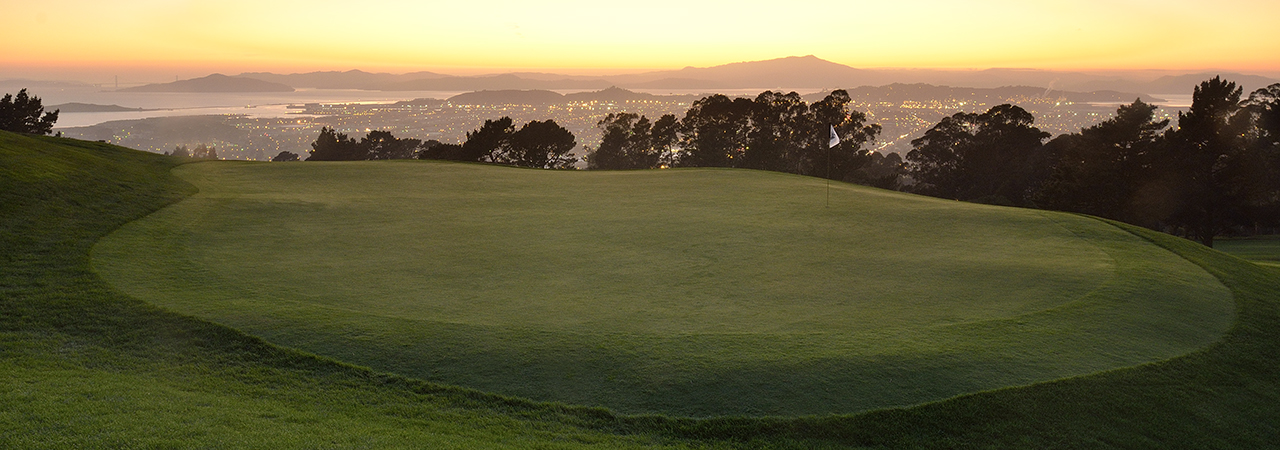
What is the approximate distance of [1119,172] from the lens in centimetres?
4112

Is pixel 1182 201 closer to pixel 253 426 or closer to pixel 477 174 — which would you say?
pixel 477 174

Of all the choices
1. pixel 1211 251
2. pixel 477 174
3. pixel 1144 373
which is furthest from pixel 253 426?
pixel 477 174

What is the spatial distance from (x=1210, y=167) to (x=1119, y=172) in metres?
4.29

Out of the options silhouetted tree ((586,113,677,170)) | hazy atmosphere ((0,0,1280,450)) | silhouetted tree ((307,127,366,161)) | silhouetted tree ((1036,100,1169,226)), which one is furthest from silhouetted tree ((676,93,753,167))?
hazy atmosphere ((0,0,1280,450))

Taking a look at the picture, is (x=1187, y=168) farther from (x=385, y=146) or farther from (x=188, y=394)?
(x=385, y=146)

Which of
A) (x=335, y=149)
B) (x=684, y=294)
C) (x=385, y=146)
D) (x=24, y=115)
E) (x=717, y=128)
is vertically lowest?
(x=684, y=294)

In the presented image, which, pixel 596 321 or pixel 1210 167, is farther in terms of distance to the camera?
pixel 1210 167

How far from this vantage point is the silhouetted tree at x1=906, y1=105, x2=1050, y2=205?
198ft

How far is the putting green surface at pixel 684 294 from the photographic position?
7223 millimetres

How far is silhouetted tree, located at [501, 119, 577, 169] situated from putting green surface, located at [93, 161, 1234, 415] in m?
43.1

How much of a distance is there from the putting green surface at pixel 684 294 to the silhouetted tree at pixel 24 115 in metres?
47.5

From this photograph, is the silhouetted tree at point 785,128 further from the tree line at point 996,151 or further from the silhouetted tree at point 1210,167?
the silhouetted tree at point 1210,167

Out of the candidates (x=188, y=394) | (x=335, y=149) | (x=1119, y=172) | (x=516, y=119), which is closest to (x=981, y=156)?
(x=1119, y=172)

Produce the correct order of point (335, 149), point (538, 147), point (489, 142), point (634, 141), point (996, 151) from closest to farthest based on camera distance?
point (489, 142) → point (538, 147) → point (996, 151) → point (634, 141) → point (335, 149)
